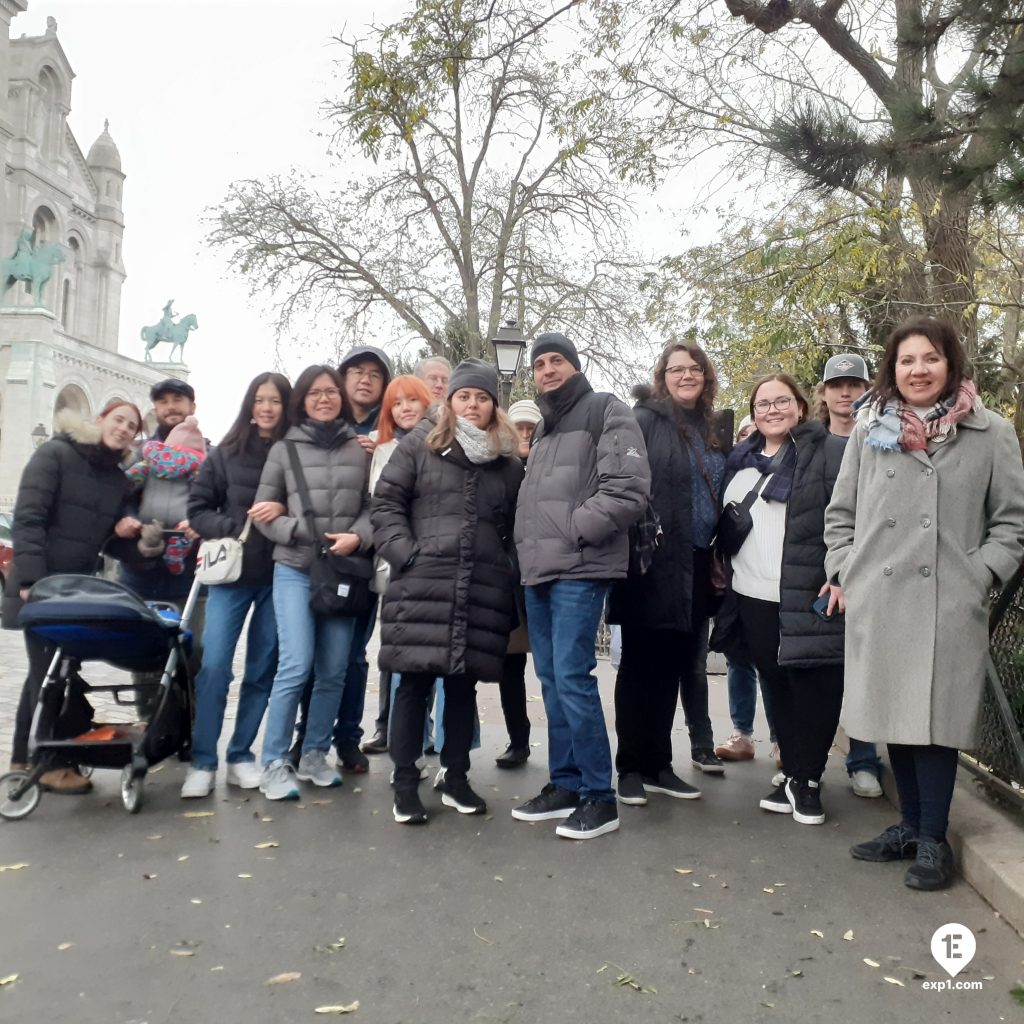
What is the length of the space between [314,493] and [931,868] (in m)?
3.24

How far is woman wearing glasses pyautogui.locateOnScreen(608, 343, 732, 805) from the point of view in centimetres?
492

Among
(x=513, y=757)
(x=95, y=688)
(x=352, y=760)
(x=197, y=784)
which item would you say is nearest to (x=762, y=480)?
(x=513, y=757)

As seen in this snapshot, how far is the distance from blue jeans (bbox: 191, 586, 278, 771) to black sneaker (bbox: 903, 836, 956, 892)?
Result: 3.18 metres

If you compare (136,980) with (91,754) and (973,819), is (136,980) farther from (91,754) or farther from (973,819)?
(973,819)

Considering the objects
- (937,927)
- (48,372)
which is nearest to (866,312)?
(937,927)

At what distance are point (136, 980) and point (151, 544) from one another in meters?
2.97

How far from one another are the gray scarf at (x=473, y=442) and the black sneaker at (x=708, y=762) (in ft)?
7.45

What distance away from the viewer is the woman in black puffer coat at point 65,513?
5.14 meters

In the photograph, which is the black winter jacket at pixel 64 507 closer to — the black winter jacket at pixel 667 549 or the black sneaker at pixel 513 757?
the black sneaker at pixel 513 757

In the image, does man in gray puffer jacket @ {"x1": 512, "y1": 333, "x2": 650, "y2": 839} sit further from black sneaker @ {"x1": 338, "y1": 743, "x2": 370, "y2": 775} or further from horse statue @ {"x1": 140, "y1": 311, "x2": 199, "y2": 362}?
horse statue @ {"x1": 140, "y1": 311, "x2": 199, "y2": 362}

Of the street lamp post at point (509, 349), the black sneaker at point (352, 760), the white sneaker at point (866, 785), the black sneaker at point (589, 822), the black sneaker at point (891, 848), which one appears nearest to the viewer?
the black sneaker at point (891, 848)

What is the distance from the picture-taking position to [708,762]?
19.2 ft

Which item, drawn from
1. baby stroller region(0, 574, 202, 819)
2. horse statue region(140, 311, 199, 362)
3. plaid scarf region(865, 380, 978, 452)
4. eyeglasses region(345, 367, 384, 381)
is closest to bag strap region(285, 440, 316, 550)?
eyeglasses region(345, 367, 384, 381)

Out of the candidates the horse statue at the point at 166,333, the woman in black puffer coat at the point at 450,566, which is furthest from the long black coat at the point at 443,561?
the horse statue at the point at 166,333
